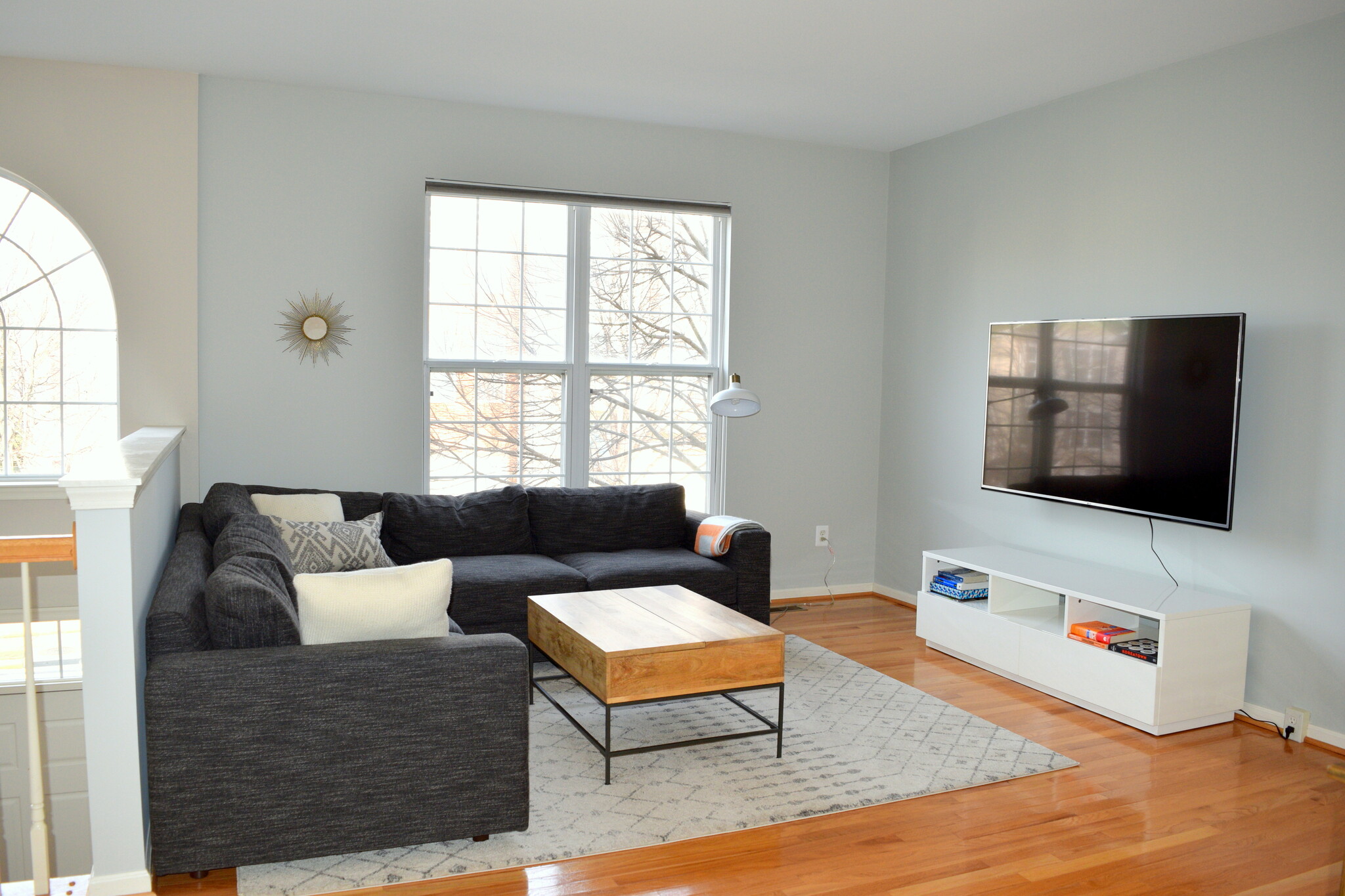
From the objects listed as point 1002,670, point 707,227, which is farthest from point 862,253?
point 1002,670

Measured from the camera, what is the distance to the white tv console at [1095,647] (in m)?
3.70

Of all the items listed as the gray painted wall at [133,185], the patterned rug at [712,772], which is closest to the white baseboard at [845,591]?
the patterned rug at [712,772]

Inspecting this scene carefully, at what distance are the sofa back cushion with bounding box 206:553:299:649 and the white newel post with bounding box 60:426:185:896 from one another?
0.19 meters

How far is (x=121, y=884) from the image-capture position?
2.33m

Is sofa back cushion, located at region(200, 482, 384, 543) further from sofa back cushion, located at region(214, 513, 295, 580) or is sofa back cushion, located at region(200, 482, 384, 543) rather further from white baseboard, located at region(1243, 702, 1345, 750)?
white baseboard, located at region(1243, 702, 1345, 750)

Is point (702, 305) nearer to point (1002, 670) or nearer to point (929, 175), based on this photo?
point (929, 175)

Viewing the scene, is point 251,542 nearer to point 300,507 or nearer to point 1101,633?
point 300,507

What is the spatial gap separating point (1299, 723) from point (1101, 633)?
74 cm

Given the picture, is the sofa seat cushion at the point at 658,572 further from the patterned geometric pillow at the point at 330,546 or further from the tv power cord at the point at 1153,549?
the tv power cord at the point at 1153,549

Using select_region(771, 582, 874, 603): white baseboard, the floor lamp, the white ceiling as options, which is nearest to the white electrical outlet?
the floor lamp

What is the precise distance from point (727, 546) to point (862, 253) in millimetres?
2264

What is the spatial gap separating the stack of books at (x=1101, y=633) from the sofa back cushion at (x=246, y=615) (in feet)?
9.97

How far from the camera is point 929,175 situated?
18.6 ft

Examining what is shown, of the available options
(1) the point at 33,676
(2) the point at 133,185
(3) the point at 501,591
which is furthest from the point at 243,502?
(1) the point at 33,676
